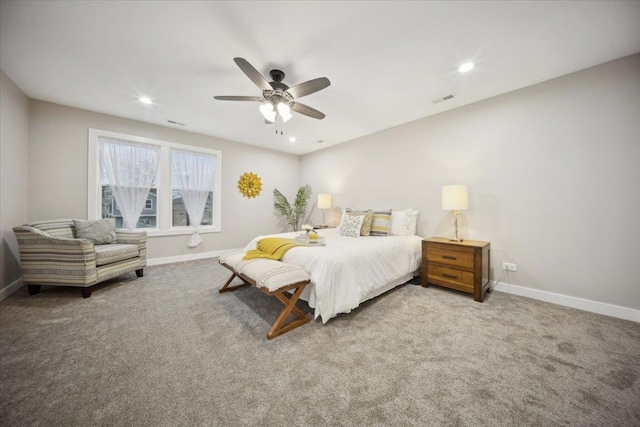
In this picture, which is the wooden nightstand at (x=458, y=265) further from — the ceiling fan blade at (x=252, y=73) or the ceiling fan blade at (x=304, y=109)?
the ceiling fan blade at (x=252, y=73)

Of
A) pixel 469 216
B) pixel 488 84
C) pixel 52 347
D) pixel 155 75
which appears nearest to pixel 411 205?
pixel 469 216

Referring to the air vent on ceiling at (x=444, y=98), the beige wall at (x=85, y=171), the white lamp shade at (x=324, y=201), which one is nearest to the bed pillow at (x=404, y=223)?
the air vent on ceiling at (x=444, y=98)

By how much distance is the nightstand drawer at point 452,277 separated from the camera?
106 inches

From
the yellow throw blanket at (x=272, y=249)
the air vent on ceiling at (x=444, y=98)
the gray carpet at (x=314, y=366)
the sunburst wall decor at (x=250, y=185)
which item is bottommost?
the gray carpet at (x=314, y=366)

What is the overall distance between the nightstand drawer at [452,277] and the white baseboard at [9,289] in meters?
5.23

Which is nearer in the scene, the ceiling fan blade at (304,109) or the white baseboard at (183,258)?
the ceiling fan blade at (304,109)

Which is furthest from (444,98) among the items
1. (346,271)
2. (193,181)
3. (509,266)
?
(193,181)

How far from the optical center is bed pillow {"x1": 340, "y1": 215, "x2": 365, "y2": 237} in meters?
3.56

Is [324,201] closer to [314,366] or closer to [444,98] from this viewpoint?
[444,98]

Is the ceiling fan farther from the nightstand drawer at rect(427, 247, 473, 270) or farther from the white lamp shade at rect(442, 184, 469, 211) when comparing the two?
the nightstand drawer at rect(427, 247, 473, 270)

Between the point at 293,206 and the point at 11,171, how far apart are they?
4592mm

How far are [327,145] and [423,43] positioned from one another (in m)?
3.39

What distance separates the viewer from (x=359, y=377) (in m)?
1.44

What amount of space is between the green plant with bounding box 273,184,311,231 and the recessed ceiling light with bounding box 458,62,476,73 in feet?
13.3
